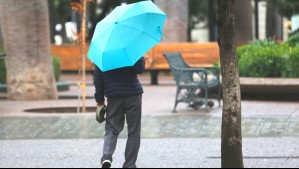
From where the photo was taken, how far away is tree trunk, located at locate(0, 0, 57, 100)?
18562 mm

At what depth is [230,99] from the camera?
8539mm

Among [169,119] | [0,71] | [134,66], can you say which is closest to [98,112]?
[134,66]

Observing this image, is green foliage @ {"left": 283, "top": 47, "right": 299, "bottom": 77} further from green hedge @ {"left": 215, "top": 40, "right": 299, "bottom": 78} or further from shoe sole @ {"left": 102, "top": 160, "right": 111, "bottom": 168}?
shoe sole @ {"left": 102, "top": 160, "right": 111, "bottom": 168}

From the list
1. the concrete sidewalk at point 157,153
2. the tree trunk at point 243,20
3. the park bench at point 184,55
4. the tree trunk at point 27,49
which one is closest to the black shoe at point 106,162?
the concrete sidewalk at point 157,153

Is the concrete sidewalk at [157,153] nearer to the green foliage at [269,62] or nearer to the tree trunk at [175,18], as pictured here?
the green foliage at [269,62]

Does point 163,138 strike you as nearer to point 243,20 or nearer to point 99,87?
point 99,87

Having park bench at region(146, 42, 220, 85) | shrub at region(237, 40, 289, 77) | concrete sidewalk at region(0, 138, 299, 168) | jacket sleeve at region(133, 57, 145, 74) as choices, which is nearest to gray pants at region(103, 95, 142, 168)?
jacket sleeve at region(133, 57, 145, 74)

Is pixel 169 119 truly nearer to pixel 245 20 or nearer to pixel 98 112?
pixel 98 112

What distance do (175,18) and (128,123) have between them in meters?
20.1

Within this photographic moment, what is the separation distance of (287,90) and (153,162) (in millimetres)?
7599

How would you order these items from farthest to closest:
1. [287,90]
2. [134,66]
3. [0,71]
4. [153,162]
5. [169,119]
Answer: [0,71] → [287,90] → [169,119] → [153,162] → [134,66]

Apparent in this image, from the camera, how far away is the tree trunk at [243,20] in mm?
28938

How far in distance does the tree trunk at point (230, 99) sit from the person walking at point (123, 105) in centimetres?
91

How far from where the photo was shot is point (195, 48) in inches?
1070
